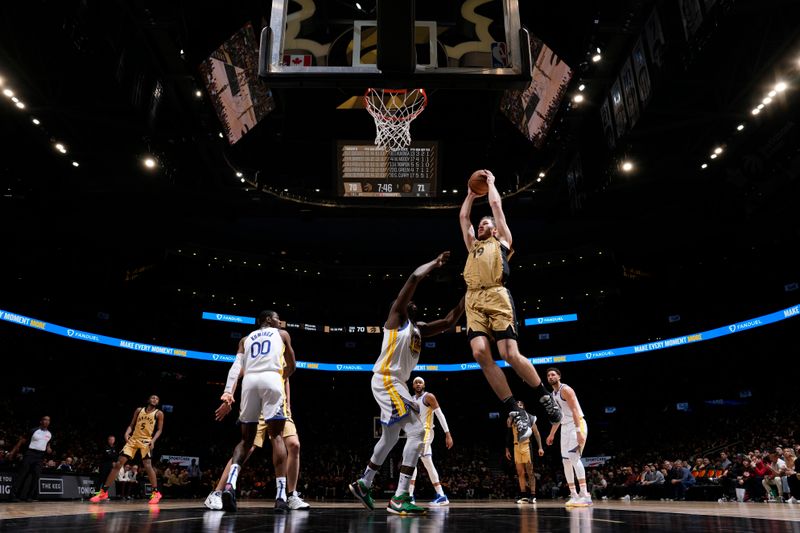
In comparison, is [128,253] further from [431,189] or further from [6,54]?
[431,189]

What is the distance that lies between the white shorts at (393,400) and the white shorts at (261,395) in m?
0.96

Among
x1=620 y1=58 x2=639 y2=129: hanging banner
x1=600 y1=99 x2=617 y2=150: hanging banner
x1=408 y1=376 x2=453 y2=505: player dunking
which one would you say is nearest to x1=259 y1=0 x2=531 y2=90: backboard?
x1=408 y1=376 x2=453 y2=505: player dunking

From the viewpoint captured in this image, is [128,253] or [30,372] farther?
[128,253]

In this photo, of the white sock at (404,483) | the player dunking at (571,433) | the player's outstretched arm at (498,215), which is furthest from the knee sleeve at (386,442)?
the player dunking at (571,433)

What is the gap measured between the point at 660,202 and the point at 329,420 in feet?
58.3

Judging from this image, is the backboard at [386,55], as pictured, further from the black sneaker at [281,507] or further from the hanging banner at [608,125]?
the hanging banner at [608,125]

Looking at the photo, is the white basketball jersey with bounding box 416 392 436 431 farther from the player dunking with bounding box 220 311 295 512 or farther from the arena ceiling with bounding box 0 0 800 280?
the arena ceiling with bounding box 0 0 800 280

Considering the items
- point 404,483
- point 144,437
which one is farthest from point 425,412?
point 144,437

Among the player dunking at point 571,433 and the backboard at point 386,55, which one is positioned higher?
the backboard at point 386,55

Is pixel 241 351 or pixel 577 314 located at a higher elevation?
pixel 577 314

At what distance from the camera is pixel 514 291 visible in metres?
31.0

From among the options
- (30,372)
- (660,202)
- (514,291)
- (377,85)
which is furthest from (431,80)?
(514,291)

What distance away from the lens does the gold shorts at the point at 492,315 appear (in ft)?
17.4

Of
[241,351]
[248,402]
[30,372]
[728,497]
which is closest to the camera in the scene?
[248,402]
